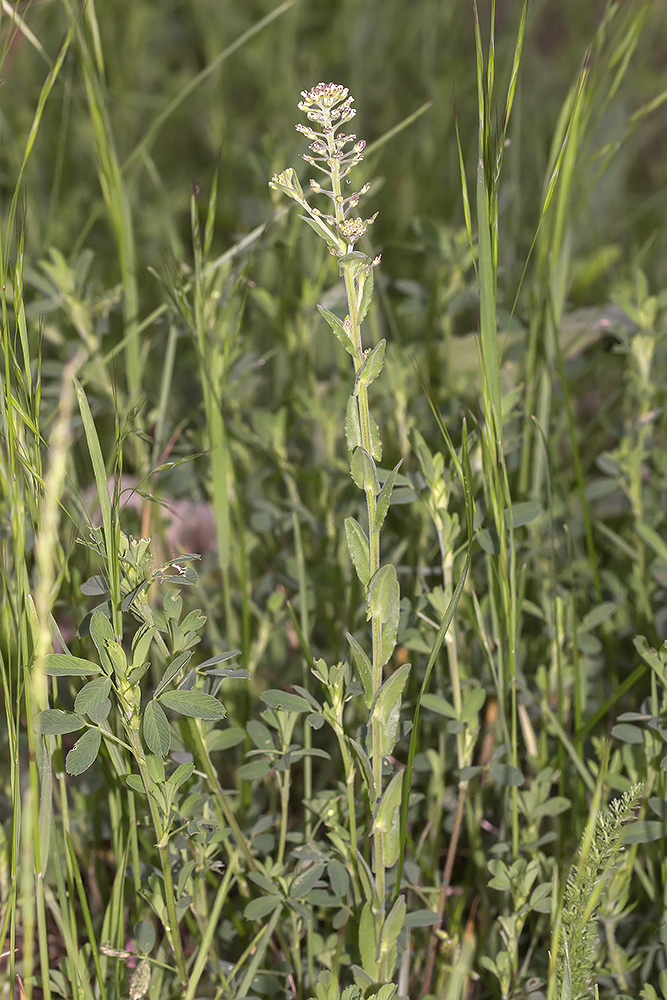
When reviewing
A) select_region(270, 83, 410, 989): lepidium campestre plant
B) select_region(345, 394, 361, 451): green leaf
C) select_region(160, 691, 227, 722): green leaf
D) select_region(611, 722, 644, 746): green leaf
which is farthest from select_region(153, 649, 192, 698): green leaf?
select_region(611, 722, 644, 746): green leaf

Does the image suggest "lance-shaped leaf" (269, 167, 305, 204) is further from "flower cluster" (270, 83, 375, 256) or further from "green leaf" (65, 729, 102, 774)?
"green leaf" (65, 729, 102, 774)

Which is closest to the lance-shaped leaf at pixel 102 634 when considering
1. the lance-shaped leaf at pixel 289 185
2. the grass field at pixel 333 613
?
the grass field at pixel 333 613

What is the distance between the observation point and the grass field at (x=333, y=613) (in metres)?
0.75

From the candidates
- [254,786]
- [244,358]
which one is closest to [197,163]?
[244,358]

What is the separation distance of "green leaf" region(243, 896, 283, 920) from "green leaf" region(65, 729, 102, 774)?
0.70 feet

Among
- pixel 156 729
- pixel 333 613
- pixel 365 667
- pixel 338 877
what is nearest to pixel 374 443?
pixel 365 667

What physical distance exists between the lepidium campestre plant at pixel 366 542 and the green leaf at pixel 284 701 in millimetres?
27

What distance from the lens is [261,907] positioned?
83cm

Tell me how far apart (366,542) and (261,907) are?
35 centimetres

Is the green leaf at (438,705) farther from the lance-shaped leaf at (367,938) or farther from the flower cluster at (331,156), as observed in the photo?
the flower cluster at (331,156)

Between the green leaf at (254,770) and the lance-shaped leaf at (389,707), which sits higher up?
the lance-shaped leaf at (389,707)

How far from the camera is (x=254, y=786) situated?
1076 mm

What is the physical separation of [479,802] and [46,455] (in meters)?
0.70

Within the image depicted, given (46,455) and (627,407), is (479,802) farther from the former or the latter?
(46,455)
